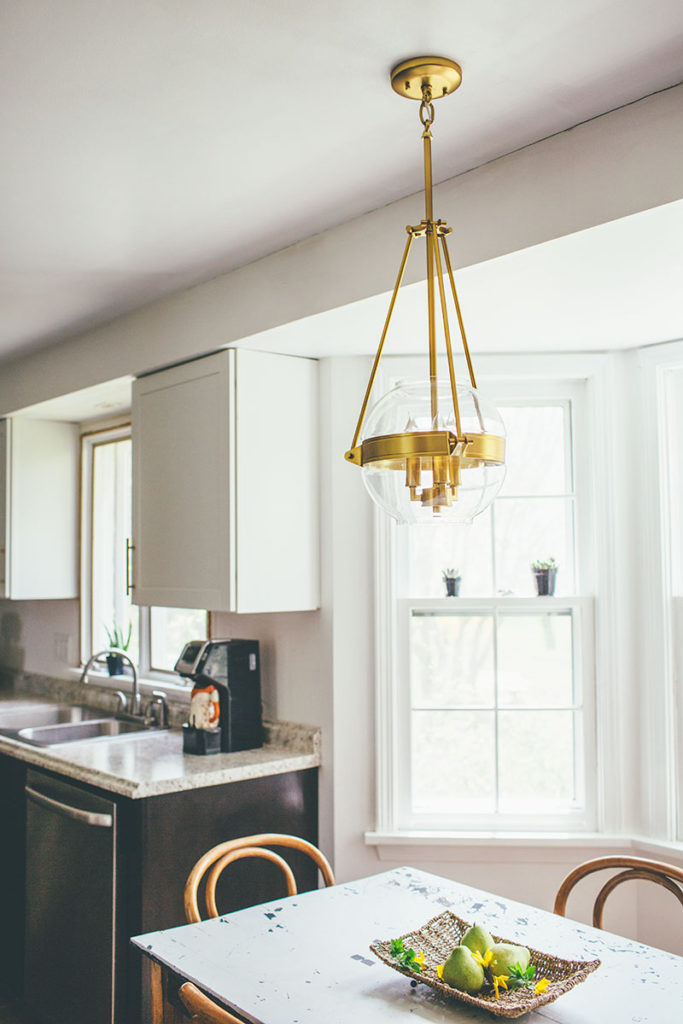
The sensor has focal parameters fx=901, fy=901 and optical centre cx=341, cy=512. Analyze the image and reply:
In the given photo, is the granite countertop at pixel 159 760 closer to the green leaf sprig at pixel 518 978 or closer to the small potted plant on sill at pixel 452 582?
the small potted plant on sill at pixel 452 582

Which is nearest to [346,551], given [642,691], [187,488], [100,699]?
[187,488]

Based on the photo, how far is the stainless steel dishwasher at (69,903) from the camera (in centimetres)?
258

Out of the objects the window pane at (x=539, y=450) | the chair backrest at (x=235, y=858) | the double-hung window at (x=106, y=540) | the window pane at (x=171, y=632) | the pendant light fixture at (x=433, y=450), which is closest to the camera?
the pendant light fixture at (x=433, y=450)

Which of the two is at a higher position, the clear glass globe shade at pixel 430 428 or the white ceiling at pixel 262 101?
the white ceiling at pixel 262 101

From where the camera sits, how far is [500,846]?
9.05 feet

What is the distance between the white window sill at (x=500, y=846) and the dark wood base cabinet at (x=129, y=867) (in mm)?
279

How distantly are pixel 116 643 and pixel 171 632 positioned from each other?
440 mm

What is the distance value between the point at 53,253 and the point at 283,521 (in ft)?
3.41

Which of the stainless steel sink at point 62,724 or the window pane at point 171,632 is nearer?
the stainless steel sink at point 62,724

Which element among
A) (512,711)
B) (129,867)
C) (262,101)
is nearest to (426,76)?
(262,101)

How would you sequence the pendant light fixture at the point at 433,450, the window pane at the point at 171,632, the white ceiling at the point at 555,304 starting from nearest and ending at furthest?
the pendant light fixture at the point at 433,450 → the white ceiling at the point at 555,304 → the window pane at the point at 171,632

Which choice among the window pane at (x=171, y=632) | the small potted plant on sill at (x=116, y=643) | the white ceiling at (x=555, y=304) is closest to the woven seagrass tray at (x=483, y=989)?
the white ceiling at (x=555, y=304)

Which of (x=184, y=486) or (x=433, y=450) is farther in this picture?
(x=184, y=486)

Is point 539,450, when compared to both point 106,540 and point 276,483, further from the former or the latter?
point 106,540
